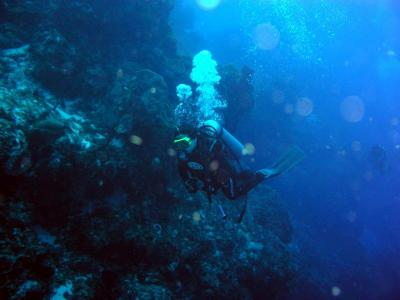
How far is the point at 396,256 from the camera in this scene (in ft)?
74.9

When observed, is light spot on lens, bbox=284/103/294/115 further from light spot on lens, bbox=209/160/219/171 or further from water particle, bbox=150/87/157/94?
light spot on lens, bbox=209/160/219/171

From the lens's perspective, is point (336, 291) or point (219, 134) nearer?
point (219, 134)

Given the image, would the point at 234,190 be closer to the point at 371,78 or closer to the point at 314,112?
the point at 314,112

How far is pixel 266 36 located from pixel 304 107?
54.1 feet

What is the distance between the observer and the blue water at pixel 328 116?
1941 cm

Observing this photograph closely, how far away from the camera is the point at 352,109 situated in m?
32.7

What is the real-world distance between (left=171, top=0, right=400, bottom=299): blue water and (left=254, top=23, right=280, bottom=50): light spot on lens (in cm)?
14

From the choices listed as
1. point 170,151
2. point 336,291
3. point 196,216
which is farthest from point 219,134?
point 336,291

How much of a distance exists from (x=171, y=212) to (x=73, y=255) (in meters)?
2.77

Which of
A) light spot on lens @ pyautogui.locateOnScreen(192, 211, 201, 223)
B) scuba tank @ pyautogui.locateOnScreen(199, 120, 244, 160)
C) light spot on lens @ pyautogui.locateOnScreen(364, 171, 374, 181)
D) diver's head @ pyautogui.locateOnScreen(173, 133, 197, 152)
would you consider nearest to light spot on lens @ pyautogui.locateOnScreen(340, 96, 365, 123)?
light spot on lens @ pyautogui.locateOnScreen(364, 171, 374, 181)

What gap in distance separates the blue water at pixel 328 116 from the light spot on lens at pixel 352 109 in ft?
0.52

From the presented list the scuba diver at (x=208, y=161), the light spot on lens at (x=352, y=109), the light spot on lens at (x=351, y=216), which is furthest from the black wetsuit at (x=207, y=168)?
the light spot on lens at (x=352, y=109)

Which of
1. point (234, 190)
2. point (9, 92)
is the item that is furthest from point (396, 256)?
point (9, 92)

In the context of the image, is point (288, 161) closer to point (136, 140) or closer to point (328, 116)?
point (136, 140)
